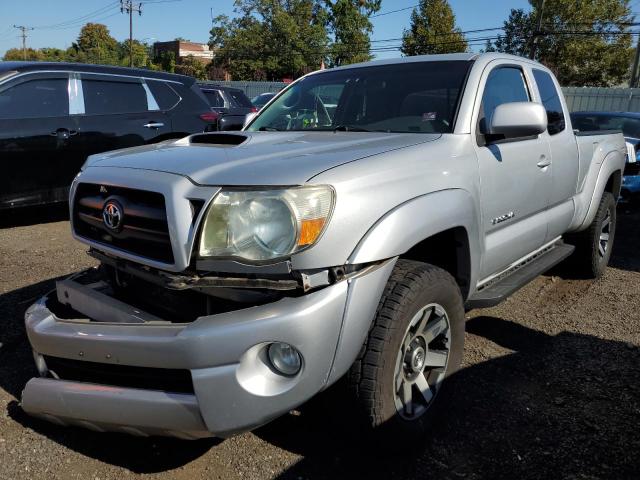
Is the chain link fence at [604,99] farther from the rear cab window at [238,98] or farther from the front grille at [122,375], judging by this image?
the front grille at [122,375]

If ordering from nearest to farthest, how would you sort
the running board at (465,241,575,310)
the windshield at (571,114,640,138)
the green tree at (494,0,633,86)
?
the running board at (465,241,575,310)
the windshield at (571,114,640,138)
the green tree at (494,0,633,86)

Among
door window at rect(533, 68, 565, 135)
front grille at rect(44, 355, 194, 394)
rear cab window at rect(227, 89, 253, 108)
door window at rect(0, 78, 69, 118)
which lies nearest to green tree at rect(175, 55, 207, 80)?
rear cab window at rect(227, 89, 253, 108)

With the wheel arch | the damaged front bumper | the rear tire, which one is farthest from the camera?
the rear tire

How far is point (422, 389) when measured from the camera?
2633 millimetres

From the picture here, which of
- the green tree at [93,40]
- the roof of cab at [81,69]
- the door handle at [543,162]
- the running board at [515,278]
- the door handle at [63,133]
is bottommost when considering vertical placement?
the running board at [515,278]

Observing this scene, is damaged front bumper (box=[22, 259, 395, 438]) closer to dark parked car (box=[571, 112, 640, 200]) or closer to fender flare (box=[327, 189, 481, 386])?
fender flare (box=[327, 189, 481, 386])

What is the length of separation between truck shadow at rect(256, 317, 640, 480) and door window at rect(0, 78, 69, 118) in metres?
4.86

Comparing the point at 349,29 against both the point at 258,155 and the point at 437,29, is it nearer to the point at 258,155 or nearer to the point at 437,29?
the point at 437,29

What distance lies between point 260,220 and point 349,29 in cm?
4995

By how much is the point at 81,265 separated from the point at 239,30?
49.3 metres

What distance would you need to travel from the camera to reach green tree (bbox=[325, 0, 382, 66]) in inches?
1874

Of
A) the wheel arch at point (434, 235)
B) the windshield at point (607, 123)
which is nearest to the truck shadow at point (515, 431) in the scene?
the wheel arch at point (434, 235)

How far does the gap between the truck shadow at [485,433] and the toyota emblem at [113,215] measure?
3.44 feet

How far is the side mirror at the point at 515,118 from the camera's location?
291 centimetres
